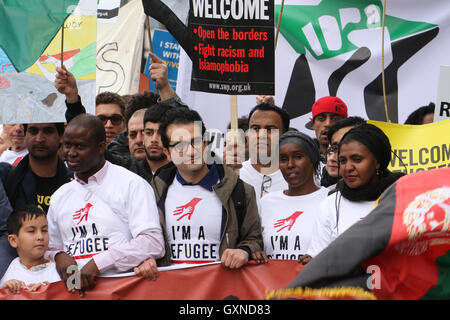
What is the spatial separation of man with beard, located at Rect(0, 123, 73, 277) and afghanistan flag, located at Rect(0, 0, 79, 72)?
2.16 feet

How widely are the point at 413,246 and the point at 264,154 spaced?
9.55ft

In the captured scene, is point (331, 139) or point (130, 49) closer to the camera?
point (331, 139)

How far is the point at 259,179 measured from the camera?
→ 5.21m

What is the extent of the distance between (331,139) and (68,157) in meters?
1.96

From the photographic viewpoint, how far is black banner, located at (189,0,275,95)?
5.70 meters

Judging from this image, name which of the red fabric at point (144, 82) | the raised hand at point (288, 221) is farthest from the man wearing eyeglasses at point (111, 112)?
the red fabric at point (144, 82)

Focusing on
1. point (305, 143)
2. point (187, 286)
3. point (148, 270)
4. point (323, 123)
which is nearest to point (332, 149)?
point (305, 143)

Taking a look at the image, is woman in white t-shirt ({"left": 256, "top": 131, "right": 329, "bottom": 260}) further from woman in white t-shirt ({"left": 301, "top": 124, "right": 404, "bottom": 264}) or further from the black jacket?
the black jacket

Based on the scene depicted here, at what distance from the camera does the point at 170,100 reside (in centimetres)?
547

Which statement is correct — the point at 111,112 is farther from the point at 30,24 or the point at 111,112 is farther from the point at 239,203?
the point at 239,203

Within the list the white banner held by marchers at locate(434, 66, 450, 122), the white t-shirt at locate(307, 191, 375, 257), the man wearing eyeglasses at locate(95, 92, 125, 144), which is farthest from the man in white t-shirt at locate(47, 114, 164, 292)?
the white banner held by marchers at locate(434, 66, 450, 122)

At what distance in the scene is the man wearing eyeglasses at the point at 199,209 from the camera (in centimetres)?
421
